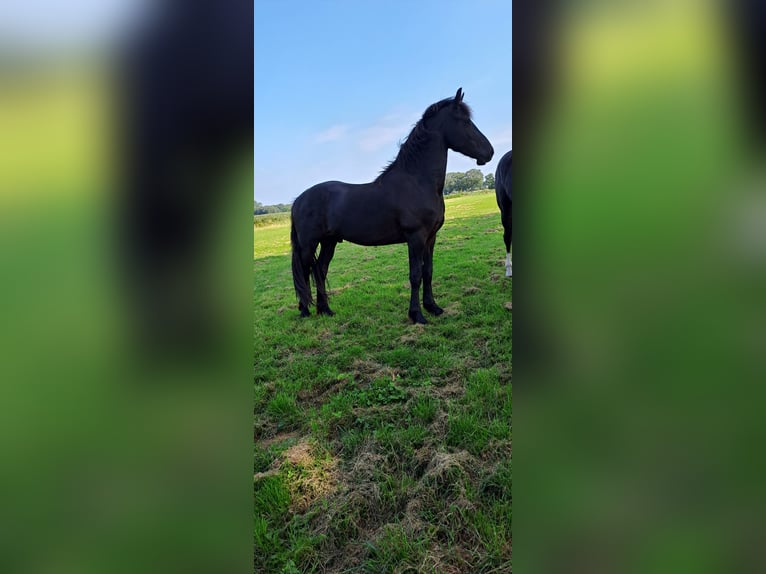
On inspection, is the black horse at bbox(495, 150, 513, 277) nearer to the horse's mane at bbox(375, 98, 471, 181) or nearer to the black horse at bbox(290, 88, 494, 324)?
the black horse at bbox(290, 88, 494, 324)

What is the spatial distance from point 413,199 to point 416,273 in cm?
101

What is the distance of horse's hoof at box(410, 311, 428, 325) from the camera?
4712mm

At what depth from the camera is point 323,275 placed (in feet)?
19.0

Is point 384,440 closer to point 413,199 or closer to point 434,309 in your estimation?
point 434,309

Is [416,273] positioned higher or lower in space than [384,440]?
higher

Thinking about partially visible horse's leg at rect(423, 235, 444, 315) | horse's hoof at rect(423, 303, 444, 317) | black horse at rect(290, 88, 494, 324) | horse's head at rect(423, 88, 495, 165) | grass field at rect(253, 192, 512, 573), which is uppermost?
horse's head at rect(423, 88, 495, 165)

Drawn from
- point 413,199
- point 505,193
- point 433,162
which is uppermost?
point 433,162

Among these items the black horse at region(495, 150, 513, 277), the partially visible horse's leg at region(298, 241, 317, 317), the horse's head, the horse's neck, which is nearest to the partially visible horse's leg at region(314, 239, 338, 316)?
the partially visible horse's leg at region(298, 241, 317, 317)

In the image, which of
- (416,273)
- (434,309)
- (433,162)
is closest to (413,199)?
(433,162)

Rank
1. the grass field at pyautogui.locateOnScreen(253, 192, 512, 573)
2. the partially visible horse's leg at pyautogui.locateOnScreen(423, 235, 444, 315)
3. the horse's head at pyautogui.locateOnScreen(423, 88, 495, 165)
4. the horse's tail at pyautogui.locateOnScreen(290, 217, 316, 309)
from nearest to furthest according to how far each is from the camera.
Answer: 1. the grass field at pyautogui.locateOnScreen(253, 192, 512, 573)
2. the horse's head at pyautogui.locateOnScreen(423, 88, 495, 165)
3. the partially visible horse's leg at pyautogui.locateOnScreen(423, 235, 444, 315)
4. the horse's tail at pyautogui.locateOnScreen(290, 217, 316, 309)
